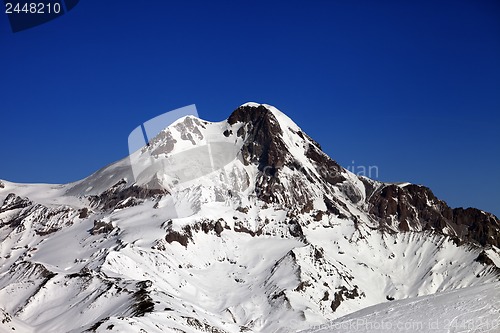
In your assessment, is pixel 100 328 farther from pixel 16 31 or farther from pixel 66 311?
pixel 16 31

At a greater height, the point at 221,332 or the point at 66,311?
the point at 66,311

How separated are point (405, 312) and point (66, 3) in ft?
151

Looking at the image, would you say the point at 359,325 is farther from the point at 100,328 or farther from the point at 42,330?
the point at 42,330

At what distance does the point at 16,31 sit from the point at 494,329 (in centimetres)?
4413

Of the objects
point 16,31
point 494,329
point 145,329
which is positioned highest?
point 16,31

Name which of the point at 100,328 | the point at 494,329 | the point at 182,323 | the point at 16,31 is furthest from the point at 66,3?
the point at 182,323

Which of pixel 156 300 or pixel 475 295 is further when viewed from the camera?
pixel 156 300

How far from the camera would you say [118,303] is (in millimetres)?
187625

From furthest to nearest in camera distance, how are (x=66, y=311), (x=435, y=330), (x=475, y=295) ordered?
(x=66, y=311) → (x=475, y=295) → (x=435, y=330)

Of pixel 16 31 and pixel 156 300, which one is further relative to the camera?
pixel 156 300

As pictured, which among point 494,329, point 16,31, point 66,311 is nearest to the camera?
point 16,31

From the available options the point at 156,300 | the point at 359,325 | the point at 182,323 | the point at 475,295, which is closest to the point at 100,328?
the point at 182,323

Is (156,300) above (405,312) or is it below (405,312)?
above

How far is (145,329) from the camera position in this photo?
137 meters
